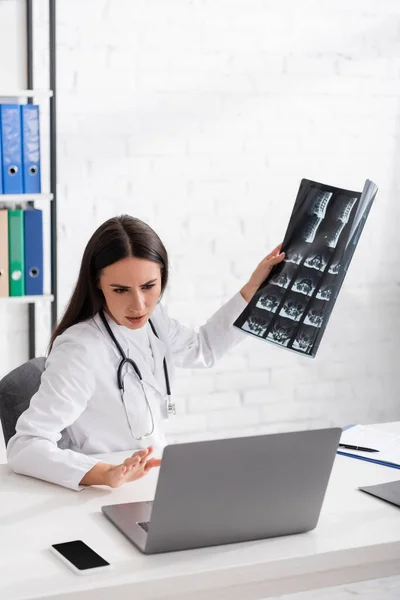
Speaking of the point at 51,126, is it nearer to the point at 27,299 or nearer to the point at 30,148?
the point at 30,148

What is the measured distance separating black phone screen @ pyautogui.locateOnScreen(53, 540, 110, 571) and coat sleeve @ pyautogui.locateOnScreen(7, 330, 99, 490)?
0.84ft

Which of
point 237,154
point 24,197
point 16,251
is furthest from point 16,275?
point 237,154

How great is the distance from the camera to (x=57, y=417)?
1791 mm

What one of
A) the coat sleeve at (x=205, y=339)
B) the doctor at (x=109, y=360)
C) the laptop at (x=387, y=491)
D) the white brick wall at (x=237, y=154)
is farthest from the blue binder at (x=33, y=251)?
the laptop at (x=387, y=491)

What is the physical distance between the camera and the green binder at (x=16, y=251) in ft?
9.57

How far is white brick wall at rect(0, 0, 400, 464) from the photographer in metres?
3.27

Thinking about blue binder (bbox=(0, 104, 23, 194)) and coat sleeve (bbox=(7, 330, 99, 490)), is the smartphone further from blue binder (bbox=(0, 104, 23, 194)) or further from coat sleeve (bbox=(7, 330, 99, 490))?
blue binder (bbox=(0, 104, 23, 194))

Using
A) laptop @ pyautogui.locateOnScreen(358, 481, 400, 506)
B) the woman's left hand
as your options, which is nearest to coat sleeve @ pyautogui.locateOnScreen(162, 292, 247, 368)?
the woman's left hand

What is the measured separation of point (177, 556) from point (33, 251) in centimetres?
173

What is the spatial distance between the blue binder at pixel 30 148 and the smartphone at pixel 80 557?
1.69m

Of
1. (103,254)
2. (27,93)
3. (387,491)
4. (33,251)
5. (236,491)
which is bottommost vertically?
(387,491)

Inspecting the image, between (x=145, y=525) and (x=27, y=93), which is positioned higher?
(x=27, y=93)

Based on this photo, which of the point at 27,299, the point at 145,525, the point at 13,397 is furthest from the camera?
the point at 27,299

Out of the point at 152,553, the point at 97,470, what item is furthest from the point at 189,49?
the point at 152,553
